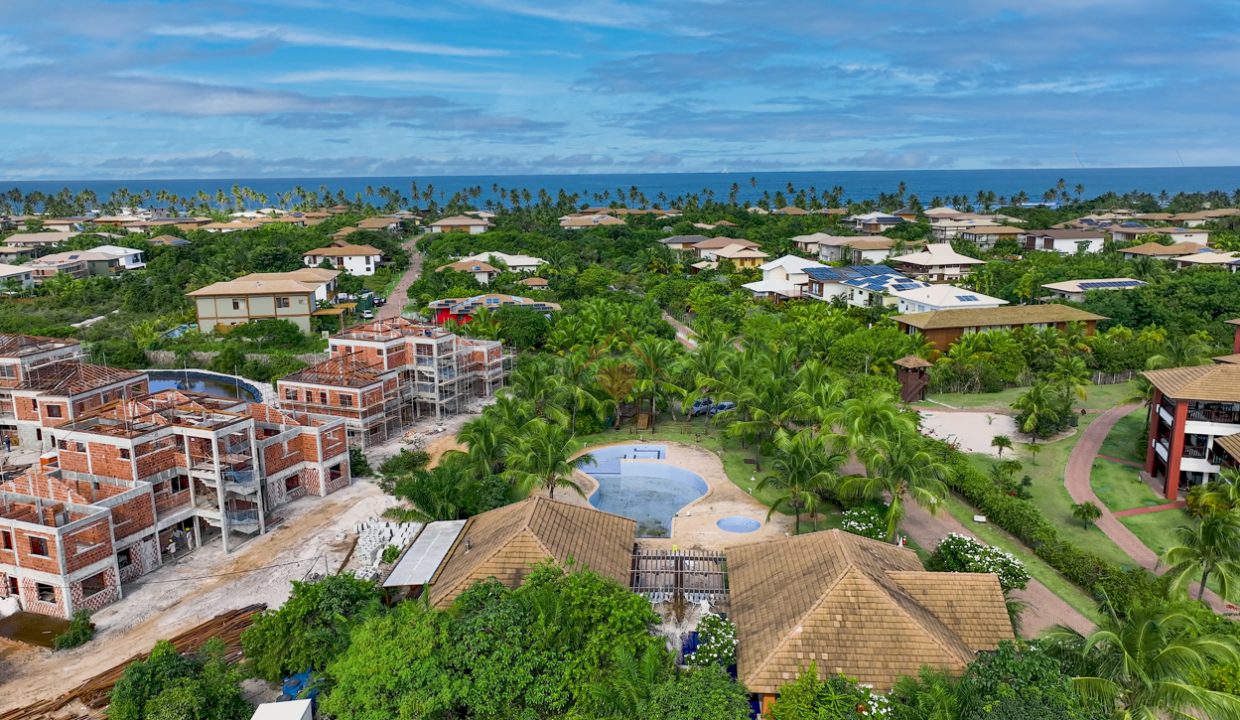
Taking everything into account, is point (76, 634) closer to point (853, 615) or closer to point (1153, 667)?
point (853, 615)

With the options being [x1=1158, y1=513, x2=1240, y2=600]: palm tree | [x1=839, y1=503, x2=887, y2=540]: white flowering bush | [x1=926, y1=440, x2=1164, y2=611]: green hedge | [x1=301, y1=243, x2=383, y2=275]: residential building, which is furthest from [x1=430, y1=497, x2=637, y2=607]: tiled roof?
[x1=301, y1=243, x2=383, y2=275]: residential building

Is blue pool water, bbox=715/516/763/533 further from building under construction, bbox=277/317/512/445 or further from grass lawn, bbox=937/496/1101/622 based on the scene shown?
building under construction, bbox=277/317/512/445

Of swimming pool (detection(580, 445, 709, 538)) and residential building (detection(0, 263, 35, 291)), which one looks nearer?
swimming pool (detection(580, 445, 709, 538))

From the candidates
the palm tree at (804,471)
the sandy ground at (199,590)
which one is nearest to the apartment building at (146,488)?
the sandy ground at (199,590)

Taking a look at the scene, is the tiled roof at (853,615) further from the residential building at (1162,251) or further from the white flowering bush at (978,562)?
the residential building at (1162,251)

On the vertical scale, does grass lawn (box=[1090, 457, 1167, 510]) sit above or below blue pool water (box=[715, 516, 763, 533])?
above
